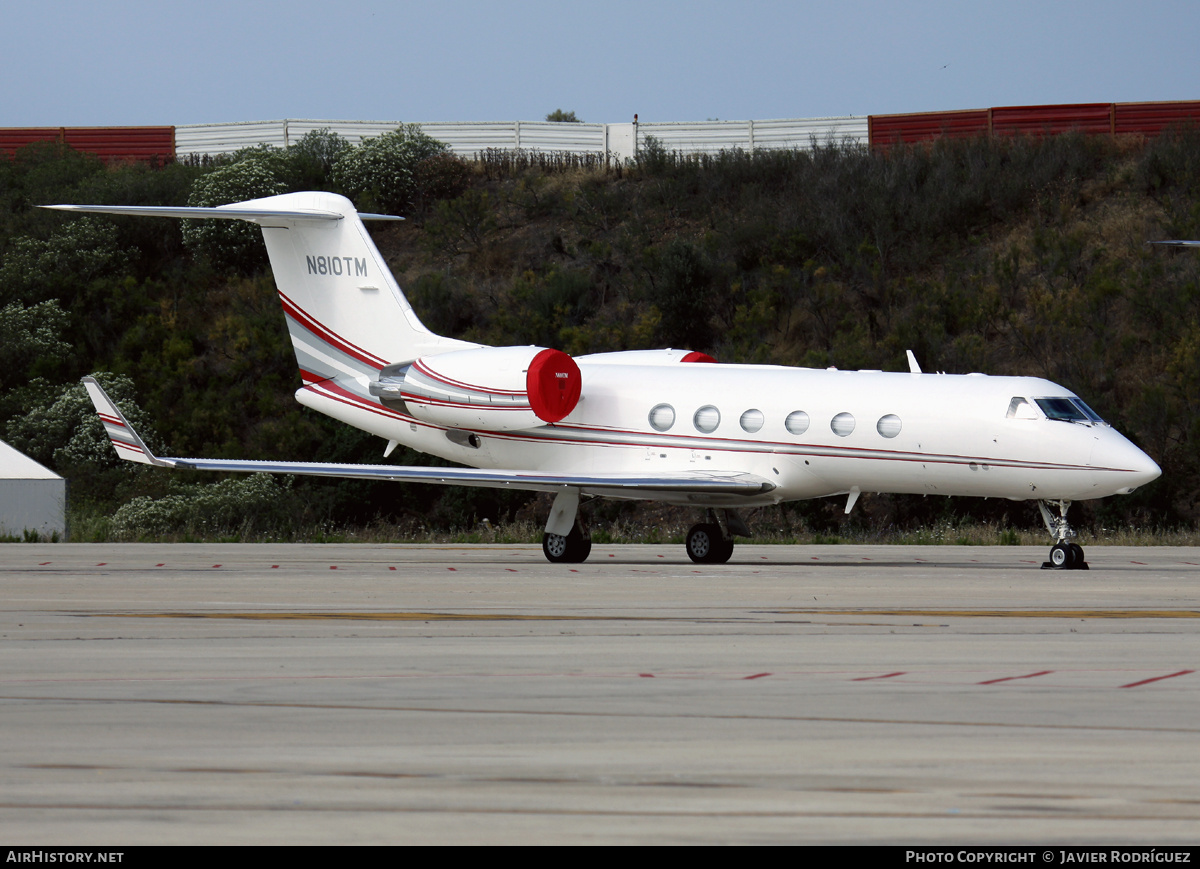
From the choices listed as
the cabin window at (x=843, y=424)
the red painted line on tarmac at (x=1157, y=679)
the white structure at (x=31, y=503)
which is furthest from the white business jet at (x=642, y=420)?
the red painted line on tarmac at (x=1157, y=679)

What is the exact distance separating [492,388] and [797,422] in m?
4.78

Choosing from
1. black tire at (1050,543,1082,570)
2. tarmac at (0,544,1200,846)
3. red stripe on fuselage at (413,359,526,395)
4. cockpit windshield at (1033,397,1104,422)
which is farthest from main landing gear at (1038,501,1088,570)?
red stripe on fuselage at (413,359,526,395)

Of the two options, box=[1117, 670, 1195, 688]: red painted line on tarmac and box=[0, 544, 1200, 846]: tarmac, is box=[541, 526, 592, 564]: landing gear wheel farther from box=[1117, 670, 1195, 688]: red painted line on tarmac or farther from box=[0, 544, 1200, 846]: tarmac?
box=[1117, 670, 1195, 688]: red painted line on tarmac

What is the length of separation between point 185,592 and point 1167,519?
25.3 metres

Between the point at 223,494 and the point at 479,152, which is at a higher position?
the point at 479,152

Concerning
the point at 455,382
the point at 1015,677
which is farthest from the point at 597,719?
the point at 455,382

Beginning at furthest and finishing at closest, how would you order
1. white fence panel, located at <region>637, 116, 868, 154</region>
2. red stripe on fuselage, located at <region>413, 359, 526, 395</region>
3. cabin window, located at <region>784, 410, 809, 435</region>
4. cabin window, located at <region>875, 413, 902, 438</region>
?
white fence panel, located at <region>637, 116, 868, 154</region>, red stripe on fuselage, located at <region>413, 359, 526, 395</region>, cabin window, located at <region>784, 410, 809, 435</region>, cabin window, located at <region>875, 413, 902, 438</region>

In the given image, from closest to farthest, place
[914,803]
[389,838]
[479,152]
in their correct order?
[389,838] < [914,803] < [479,152]

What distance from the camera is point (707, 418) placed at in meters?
21.5

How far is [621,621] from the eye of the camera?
11.6 m

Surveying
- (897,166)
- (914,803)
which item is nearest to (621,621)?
(914,803)

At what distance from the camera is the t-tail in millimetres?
24500

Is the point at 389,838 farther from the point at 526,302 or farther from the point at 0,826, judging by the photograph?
the point at 526,302

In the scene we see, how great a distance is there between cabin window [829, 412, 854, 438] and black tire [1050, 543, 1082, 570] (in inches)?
127
